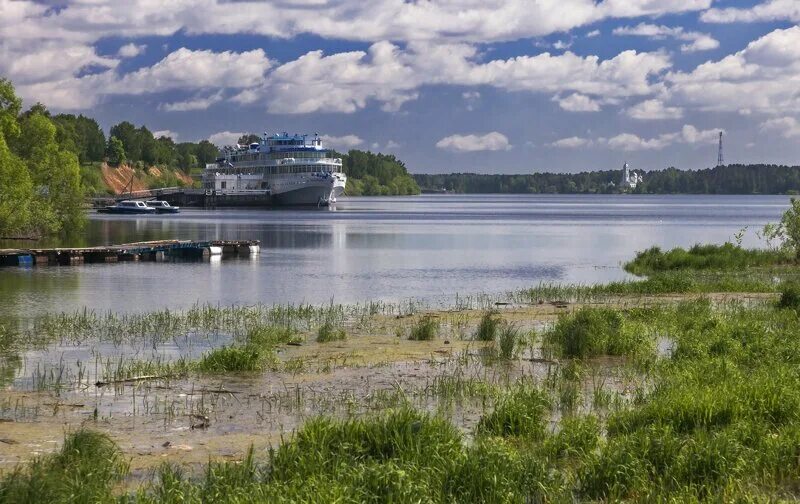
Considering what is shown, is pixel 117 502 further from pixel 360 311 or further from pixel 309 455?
pixel 360 311

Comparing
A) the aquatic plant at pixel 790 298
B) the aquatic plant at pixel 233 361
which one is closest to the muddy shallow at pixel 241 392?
the aquatic plant at pixel 233 361

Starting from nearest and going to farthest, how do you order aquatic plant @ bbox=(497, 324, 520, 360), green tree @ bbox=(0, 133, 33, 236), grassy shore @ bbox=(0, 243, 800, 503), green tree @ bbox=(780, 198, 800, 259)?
grassy shore @ bbox=(0, 243, 800, 503), aquatic plant @ bbox=(497, 324, 520, 360), green tree @ bbox=(780, 198, 800, 259), green tree @ bbox=(0, 133, 33, 236)

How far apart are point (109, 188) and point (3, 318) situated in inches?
7001

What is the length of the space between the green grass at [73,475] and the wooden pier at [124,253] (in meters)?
36.5

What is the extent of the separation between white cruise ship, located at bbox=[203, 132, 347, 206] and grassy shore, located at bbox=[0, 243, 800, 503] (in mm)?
131541

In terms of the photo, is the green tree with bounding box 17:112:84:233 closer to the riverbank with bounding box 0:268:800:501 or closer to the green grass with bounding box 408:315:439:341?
the riverbank with bounding box 0:268:800:501

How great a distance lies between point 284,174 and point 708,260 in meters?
123

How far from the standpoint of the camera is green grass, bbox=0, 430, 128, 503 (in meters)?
9.00

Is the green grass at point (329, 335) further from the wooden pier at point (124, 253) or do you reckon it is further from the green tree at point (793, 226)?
the green tree at point (793, 226)

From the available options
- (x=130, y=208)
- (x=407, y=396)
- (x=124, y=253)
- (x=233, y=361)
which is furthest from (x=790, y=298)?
(x=130, y=208)

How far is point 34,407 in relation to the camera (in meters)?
14.6

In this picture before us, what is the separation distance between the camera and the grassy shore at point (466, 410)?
32.0 ft

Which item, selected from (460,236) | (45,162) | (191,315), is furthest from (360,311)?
(460,236)

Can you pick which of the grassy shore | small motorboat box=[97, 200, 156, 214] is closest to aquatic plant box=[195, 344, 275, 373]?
the grassy shore
